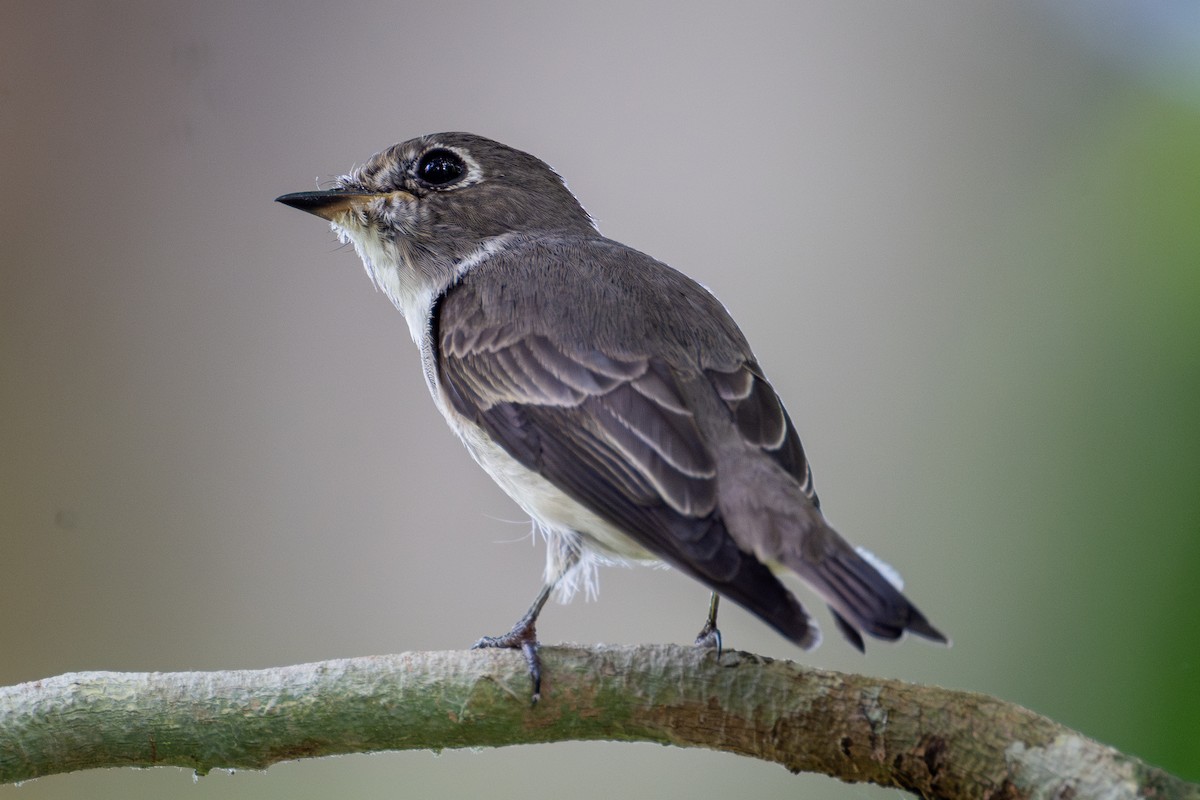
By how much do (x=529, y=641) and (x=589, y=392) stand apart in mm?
441

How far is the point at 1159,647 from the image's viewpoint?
307 centimetres

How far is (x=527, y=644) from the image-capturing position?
189cm

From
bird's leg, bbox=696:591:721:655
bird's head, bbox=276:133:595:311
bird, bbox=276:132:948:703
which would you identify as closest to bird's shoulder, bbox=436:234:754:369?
bird, bbox=276:132:948:703

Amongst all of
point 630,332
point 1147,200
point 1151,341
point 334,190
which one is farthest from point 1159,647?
point 334,190

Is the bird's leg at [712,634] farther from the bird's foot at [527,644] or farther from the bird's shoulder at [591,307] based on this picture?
the bird's shoulder at [591,307]

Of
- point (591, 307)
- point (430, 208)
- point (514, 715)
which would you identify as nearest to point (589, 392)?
point (591, 307)

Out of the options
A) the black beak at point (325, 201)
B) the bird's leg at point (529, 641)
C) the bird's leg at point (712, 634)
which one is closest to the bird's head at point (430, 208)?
the black beak at point (325, 201)

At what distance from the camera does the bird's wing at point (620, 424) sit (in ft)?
5.48

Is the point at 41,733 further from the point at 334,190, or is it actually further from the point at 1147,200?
the point at 1147,200

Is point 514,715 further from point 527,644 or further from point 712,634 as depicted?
point 712,634

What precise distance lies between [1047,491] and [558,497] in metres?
Answer: 2.17

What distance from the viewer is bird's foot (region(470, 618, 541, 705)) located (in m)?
1.81

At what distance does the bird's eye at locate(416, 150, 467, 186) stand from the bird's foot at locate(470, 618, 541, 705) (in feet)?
3.45

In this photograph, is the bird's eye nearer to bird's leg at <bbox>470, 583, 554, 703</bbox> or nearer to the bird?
the bird
